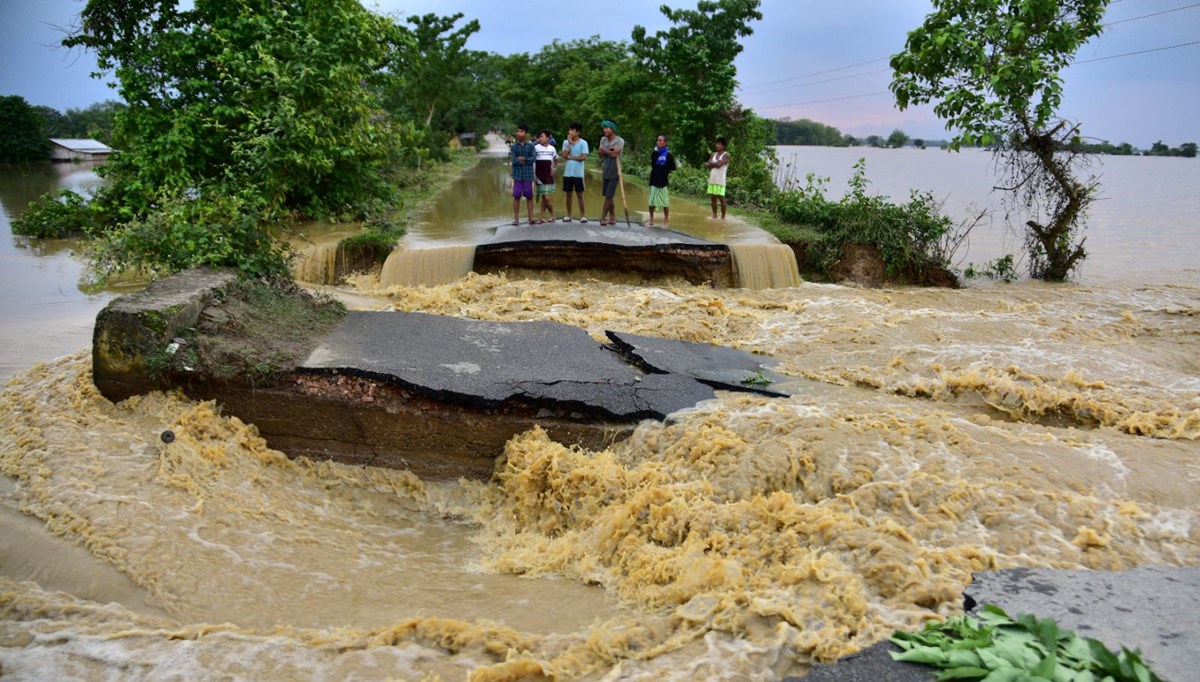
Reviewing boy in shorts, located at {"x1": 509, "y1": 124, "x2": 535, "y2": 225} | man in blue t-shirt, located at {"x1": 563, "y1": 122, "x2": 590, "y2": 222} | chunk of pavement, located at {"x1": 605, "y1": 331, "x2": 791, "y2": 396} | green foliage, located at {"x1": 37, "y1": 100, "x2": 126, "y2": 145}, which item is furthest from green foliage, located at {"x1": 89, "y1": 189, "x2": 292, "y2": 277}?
green foliage, located at {"x1": 37, "y1": 100, "x2": 126, "y2": 145}

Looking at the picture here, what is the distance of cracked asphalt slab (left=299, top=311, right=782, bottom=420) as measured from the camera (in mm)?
5734

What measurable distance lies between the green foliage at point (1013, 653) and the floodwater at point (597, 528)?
0.77 feet

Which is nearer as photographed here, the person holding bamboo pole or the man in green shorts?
the person holding bamboo pole

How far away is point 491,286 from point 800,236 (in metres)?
5.87

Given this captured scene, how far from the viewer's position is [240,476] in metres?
5.33

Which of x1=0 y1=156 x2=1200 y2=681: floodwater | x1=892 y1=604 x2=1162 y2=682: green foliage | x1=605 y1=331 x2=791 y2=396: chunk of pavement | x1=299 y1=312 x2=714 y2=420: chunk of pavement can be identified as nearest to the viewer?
x1=892 y1=604 x2=1162 y2=682: green foliage

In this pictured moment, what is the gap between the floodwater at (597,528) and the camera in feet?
11.3

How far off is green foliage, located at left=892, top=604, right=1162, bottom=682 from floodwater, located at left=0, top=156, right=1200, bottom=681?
0.23 metres

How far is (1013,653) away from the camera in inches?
114

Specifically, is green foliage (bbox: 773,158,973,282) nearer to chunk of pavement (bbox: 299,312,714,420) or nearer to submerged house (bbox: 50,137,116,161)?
chunk of pavement (bbox: 299,312,714,420)

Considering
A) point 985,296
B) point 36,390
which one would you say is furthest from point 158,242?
point 985,296

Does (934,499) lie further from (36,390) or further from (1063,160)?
(1063,160)

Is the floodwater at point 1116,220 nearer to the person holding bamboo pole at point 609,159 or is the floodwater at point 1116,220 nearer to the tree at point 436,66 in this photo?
the person holding bamboo pole at point 609,159

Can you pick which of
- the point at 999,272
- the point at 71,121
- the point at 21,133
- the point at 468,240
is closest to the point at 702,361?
the point at 468,240
